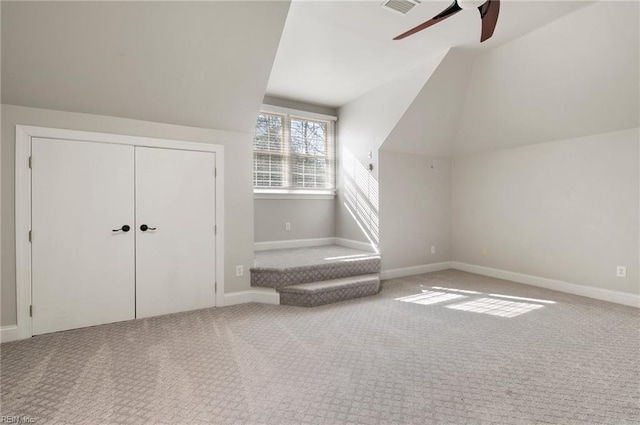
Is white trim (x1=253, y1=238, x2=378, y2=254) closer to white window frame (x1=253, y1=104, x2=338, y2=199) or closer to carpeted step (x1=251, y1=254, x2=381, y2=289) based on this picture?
carpeted step (x1=251, y1=254, x2=381, y2=289)

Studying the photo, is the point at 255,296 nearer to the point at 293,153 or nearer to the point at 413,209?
the point at 293,153

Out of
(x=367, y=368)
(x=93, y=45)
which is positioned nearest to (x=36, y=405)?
(x=367, y=368)

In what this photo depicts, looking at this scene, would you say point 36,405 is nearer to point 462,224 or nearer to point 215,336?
point 215,336

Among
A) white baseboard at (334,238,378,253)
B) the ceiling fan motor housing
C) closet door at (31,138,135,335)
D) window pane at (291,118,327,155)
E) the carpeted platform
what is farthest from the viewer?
window pane at (291,118,327,155)

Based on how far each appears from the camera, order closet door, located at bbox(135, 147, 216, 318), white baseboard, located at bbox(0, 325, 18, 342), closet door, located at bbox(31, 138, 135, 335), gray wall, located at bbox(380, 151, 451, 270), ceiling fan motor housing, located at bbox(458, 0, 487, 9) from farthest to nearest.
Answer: gray wall, located at bbox(380, 151, 451, 270) → closet door, located at bbox(135, 147, 216, 318) → closet door, located at bbox(31, 138, 135, 335) → white baseboard, located at bbox(0, 325, 18, 342) → ceiling fan motor housing, located at bbox(458, 0, 487, 9)

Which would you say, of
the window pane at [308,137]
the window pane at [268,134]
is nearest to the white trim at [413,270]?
the window pane at [308,137]

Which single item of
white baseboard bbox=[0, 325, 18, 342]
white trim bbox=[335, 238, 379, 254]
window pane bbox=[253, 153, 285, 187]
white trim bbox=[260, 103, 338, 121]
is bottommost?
white baseboard bbox=[0, 325, 18, 342]

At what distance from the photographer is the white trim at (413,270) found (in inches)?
196

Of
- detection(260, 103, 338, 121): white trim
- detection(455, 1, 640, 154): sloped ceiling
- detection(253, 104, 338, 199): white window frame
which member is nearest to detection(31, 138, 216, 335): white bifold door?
detection(253, 104, 338, 199): white window frame

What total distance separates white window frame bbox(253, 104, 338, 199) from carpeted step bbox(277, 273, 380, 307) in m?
1.92

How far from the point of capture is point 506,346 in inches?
104

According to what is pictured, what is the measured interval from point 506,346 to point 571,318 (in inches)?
47.9

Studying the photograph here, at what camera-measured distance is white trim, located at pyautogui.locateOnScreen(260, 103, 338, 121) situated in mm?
5213

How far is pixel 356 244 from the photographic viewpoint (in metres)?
5.42
